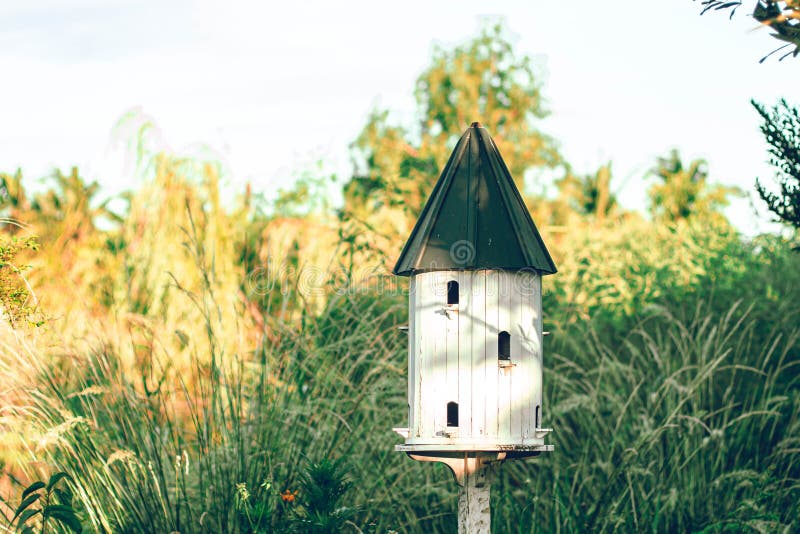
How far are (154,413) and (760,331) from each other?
16.6ft

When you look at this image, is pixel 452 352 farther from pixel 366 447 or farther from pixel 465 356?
pixel 366 447

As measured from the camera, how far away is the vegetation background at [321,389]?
5.77m

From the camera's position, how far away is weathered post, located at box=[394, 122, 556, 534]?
499cm

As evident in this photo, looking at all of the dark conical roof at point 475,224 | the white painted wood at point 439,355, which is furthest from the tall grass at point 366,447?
the dark conical roof at point 475,224

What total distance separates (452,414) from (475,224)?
3.14 feet

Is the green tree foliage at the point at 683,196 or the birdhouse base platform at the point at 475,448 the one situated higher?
the green tree foliage at the point at 683,196

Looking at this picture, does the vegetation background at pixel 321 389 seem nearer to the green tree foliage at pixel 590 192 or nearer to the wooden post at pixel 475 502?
the wooden post at pixel 475 502

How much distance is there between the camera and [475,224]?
5066 millimetres

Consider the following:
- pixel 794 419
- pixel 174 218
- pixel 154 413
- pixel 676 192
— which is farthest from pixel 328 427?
pixel 676 192

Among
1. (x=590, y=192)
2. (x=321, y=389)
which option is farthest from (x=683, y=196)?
(x=321, y=389)

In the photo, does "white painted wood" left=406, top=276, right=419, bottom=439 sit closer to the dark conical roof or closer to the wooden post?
the dark conical roof

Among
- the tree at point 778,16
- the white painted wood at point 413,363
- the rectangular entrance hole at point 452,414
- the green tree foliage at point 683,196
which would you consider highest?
the green tree foliage at point 683,196

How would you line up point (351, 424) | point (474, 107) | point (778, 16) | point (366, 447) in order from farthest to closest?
point (474, 107) < point (366, 447) < point (351, 424) < point (778, 16)

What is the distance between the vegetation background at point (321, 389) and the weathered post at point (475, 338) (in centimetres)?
64
